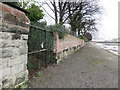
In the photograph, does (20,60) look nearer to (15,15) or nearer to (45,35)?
(15,15)

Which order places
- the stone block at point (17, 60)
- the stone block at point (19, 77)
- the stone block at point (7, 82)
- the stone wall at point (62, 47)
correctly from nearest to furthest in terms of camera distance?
the stone block at point (7, 82)
the stone block at point (17, 60)
the stone block at point (19, 77)
the stone wall at point (62, 47)

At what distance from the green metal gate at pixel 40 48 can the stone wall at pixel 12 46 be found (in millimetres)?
985

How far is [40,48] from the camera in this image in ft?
14.9

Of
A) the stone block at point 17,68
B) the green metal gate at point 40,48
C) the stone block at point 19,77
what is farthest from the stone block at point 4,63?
the green metal gate at point 40,48

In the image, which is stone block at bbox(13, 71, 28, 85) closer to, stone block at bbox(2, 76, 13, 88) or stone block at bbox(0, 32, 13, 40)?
stone block at bbox(2, 76, 13, 88)

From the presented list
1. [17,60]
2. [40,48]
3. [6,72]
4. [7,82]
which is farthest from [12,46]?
[40,48]

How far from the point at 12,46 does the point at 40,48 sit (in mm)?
2176

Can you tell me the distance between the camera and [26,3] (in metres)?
5.69

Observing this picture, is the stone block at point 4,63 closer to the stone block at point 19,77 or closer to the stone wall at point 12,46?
the stone wall at point 12,46

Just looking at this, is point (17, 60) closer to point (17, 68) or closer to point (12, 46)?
point (17, 68)

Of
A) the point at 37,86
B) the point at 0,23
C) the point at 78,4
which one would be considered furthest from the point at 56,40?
the point at 78,4

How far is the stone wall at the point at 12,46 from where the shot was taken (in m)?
2.17

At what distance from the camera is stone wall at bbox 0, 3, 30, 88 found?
2170 millimetres

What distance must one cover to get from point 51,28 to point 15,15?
330 cm
